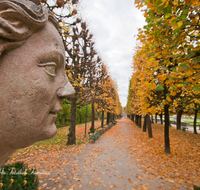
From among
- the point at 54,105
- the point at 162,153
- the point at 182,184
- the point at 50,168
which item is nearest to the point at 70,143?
the point at 50,168

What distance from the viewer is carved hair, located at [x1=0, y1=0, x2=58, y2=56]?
1.04 metres

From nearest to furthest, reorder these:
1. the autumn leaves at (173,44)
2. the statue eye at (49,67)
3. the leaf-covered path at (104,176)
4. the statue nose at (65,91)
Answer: the statue eye at (49,67)
the statue nose at (65,91)
the autumn leaves at (173,44)
the leaf-covered path at (104,176)

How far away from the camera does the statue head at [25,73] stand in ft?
3.52

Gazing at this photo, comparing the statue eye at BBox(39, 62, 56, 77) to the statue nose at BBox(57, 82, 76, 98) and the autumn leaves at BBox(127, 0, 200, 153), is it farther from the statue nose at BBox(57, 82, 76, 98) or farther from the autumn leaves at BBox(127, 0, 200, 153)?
the autumn leaves at BBox(127, 0, 200, 153)

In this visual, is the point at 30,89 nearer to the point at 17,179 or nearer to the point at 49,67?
the point at 49,67

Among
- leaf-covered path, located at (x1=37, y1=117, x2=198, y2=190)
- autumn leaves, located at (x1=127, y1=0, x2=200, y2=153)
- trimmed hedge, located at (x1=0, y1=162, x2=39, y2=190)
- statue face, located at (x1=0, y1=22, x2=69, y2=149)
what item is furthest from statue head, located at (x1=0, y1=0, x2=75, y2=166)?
leaf-covered path, located at (x1=37, y1=117, x2=198, y2=190)

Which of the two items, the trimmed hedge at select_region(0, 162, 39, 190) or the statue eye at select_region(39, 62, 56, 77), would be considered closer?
the statue eye at select_region(39, 62, 56, 77)

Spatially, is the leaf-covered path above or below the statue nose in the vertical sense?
below

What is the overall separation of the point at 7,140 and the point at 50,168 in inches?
199

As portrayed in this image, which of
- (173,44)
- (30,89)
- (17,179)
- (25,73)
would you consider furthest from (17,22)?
(173,44)

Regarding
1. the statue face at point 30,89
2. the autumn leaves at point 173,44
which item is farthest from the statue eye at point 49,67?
the autumn leaves at point 173,44

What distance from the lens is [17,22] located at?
1109 mm

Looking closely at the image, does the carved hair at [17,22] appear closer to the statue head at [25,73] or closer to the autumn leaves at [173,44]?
the statue head at [25,73]

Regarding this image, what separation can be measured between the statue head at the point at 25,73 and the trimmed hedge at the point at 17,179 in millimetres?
1905
